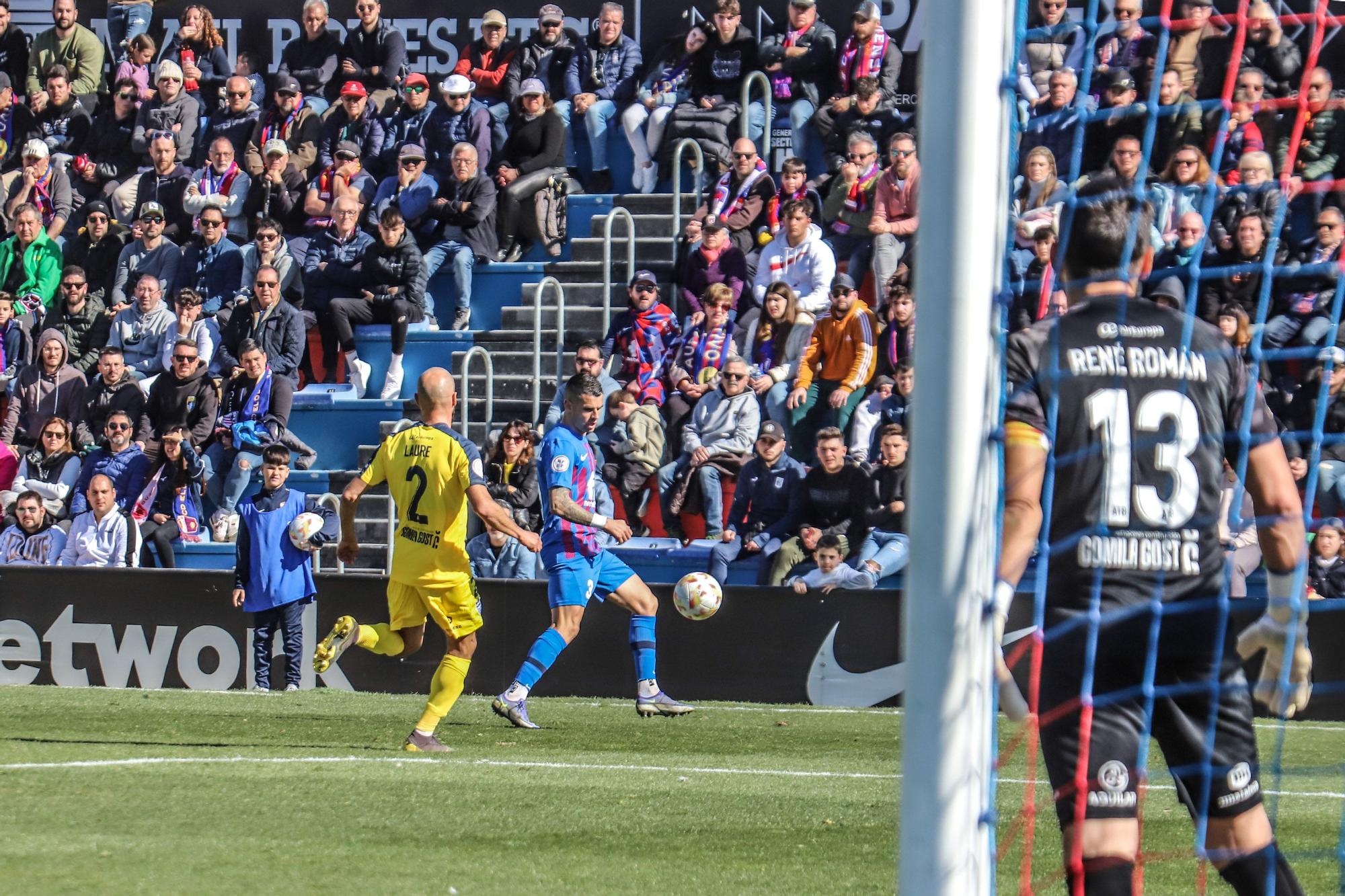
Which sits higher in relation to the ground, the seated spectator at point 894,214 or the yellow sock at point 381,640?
the seated spectator at point 894,214

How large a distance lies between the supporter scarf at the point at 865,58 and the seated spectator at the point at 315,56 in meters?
5.91

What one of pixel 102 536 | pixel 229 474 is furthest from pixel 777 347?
pixel 102 536

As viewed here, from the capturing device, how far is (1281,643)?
4.28 m

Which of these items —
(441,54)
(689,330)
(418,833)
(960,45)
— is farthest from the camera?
(441,54)

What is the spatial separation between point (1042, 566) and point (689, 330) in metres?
11.3

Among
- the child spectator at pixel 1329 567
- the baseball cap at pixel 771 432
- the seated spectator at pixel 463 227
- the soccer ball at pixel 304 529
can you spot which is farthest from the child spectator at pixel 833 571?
the seated spectator at pixel 463 227

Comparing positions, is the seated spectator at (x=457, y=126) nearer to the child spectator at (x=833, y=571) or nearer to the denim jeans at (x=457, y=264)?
the denim jeans at (x=457, y=264)

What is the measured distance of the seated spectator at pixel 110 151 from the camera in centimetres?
1977

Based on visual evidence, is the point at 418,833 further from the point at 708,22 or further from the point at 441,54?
the point at 441,54

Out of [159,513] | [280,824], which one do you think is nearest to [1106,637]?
[280,824]

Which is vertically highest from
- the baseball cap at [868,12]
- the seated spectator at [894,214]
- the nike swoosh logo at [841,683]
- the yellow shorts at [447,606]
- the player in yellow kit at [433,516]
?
the baseball cap at [868,12]

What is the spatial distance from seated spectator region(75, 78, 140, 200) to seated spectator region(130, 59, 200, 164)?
246mm

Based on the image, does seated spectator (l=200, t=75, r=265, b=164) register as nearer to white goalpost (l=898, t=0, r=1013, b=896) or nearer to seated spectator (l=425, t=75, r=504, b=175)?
seated spectator (l=425, t=75, r=504, b=175)

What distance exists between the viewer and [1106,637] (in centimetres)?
420
